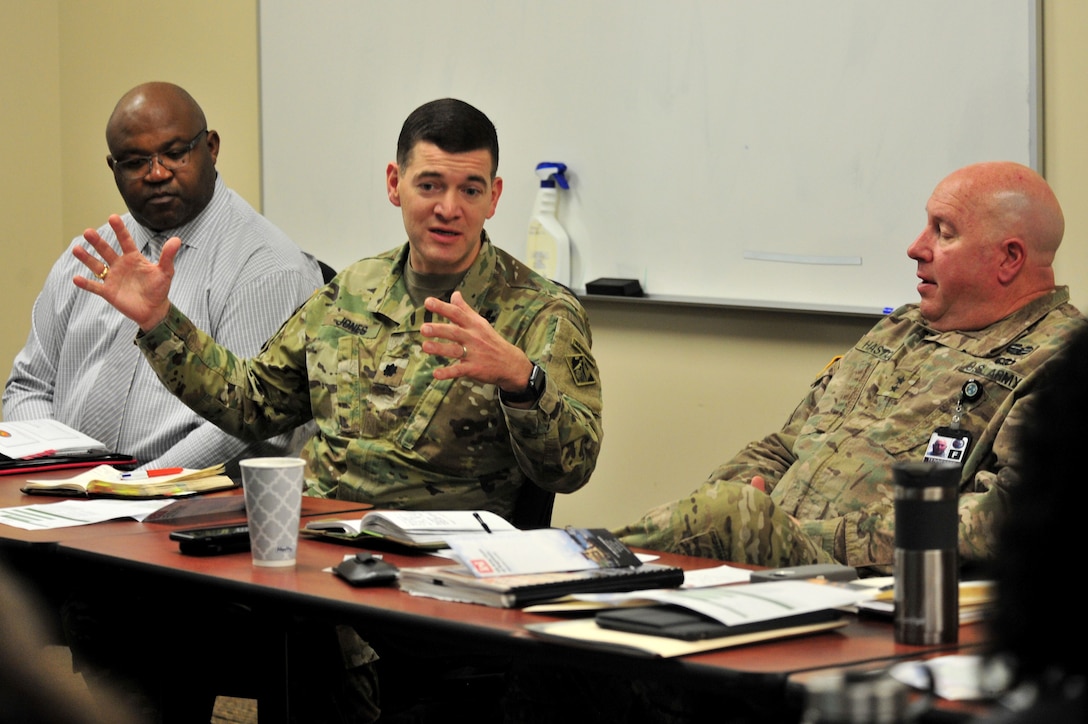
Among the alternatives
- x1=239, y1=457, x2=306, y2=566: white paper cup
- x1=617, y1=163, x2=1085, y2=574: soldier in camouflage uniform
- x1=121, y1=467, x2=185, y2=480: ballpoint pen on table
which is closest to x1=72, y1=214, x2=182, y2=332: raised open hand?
x1=121, y1=467, x2=185, y2=480: ballpoint pen on table

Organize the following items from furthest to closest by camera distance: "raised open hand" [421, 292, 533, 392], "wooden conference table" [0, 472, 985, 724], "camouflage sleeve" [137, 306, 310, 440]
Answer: "camouflage sleeve" [137, 306, 310, 440] < "raised open hand" [421, 292, 533, 392] < "wooden conference table" [0, 472, 985, 724]

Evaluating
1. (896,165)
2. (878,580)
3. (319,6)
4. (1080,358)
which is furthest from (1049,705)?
(319,6)

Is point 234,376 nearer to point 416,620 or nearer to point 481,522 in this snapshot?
point 481,522

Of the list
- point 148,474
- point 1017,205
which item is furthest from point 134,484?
point 1017,205

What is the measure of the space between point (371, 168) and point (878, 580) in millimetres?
2904

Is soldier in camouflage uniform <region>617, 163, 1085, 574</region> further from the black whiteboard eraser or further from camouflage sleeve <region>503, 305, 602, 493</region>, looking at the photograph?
the black whiteboard eraser

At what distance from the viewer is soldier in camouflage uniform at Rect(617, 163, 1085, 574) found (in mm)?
2371

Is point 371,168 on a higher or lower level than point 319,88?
lower

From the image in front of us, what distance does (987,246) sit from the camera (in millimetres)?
2541

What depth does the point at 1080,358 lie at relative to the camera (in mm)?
630

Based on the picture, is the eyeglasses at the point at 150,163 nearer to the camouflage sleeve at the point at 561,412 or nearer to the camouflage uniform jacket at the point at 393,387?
Result: the camouflage uniform jacket at the point at 393,387

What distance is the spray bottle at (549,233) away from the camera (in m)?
3.71

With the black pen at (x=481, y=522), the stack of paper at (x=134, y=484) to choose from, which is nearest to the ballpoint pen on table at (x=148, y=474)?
the stack of paper at (x=134, y=484)

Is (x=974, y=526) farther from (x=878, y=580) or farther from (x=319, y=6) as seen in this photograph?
(x=319, y=6)
